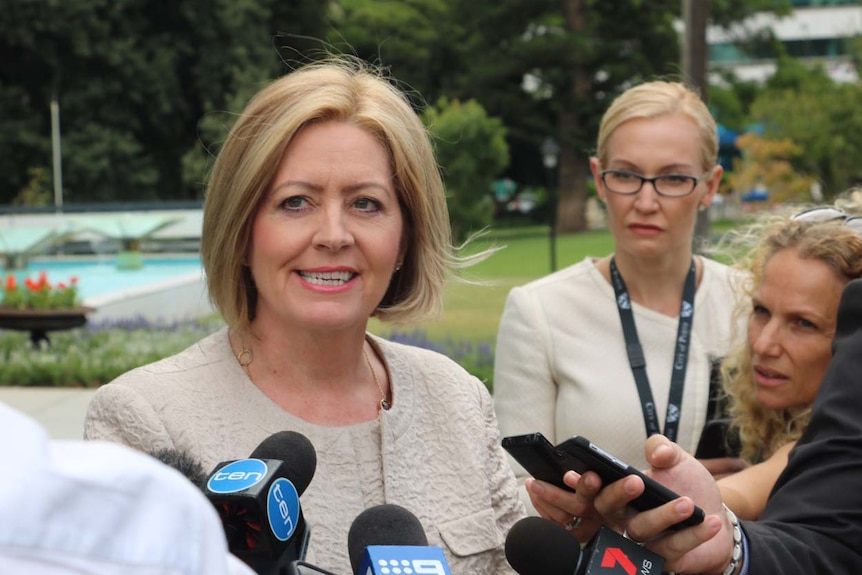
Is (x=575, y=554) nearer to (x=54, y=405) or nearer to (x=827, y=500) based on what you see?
(x=827, y=500)

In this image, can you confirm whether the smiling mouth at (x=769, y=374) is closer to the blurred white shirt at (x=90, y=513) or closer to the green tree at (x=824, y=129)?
the blurred white shirt at (x=90, y=513)

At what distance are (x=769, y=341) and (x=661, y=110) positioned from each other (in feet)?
3.23

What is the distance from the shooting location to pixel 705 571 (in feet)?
6.42

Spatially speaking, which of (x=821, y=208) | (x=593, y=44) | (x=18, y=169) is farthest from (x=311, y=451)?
(x=18, y=169)

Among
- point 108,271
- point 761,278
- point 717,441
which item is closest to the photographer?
point 761,278

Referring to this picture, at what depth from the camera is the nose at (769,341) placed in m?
2.83

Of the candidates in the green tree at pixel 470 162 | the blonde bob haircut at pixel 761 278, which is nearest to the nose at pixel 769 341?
the blonde bob haircut at pixel 761 278

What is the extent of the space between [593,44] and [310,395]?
37.1 m

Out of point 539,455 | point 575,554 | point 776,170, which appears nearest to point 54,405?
point 539,455

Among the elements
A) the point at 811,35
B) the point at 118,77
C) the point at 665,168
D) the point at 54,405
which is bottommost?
the point at 54,405

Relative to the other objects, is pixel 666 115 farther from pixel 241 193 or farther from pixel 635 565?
pixel 635 565

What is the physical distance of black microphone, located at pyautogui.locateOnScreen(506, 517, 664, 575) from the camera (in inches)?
67.9

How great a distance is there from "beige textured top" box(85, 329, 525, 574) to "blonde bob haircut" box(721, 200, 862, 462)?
81 centimetres

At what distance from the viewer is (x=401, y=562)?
4.21 feet
